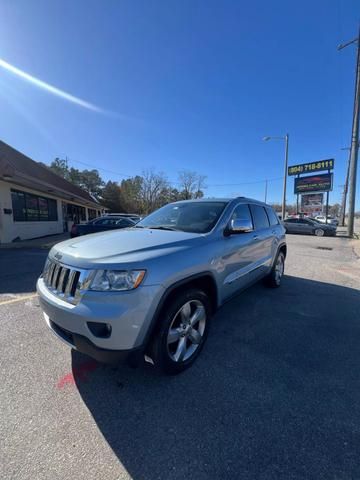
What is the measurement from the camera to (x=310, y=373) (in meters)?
2.44

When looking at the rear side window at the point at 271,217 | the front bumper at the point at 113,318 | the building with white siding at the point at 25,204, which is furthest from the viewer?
the building with white siding at the point at 25,204

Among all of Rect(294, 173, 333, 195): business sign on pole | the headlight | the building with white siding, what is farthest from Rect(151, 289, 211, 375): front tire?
Rect(294, 173, 333, 195): business sign on pole

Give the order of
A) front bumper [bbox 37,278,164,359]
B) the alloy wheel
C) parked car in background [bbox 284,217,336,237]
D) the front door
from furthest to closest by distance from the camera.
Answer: parked car in background [bbox 284,217,336,237] < the front door < the alloy wheel < front bumper [bbox 37,278,164,359]

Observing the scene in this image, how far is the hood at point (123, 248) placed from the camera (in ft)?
6.68

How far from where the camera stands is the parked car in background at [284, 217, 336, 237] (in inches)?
742

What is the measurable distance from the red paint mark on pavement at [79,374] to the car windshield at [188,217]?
1796mm

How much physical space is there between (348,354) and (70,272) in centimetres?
323

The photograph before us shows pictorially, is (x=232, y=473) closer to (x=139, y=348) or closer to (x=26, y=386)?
(x=139, y=348)

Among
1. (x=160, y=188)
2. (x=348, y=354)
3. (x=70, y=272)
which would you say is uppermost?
(x=160, y=188)

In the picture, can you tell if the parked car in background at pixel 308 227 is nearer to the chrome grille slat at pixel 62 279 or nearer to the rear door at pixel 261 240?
the rear door at pixel 261 240

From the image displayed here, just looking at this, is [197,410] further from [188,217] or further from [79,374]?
[188,217]

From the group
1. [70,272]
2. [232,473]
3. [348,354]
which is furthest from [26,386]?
[348,354]

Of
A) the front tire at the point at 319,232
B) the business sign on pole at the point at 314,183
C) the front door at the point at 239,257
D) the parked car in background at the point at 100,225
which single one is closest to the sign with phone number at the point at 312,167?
the business sign on pole at the point at 314,183

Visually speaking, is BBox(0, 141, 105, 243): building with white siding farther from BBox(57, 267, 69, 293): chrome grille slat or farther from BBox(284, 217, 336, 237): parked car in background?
BBox(284, 217, 336, 237): parked car in background
